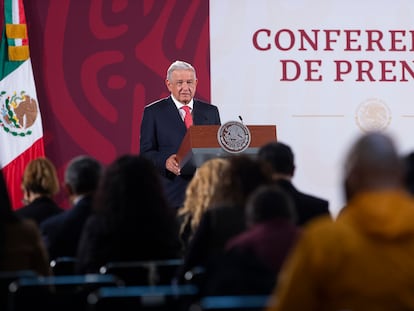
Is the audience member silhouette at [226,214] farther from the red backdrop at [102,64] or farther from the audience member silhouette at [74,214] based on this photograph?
the red backdrop at [102,64]

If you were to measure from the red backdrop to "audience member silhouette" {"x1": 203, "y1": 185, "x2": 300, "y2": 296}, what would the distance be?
6.11m

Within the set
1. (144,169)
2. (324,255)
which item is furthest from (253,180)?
(324,255)

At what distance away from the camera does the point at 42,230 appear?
5090 millimetres

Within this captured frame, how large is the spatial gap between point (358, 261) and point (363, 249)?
31mm

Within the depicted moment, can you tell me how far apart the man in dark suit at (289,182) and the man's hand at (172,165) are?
6.39ft

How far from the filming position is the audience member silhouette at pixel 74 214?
4.97 metres

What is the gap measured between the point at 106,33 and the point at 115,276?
5.53 m

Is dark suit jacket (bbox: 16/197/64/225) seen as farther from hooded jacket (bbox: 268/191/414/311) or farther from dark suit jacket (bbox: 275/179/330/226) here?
hooded jacket (bbox: 268/191/414/311)

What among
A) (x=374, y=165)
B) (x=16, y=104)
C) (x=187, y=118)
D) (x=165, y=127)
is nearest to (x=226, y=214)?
(x=374, y=165)

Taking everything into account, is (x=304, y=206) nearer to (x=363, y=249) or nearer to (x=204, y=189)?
(x=204, y=189)

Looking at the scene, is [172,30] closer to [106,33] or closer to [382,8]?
[106,33]

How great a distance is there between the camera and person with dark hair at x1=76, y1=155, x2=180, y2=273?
14.3 ft

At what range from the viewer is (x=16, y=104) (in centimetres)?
909

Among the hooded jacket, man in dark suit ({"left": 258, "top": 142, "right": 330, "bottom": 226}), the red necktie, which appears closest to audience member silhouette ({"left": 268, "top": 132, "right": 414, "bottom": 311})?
the hooded jacket
